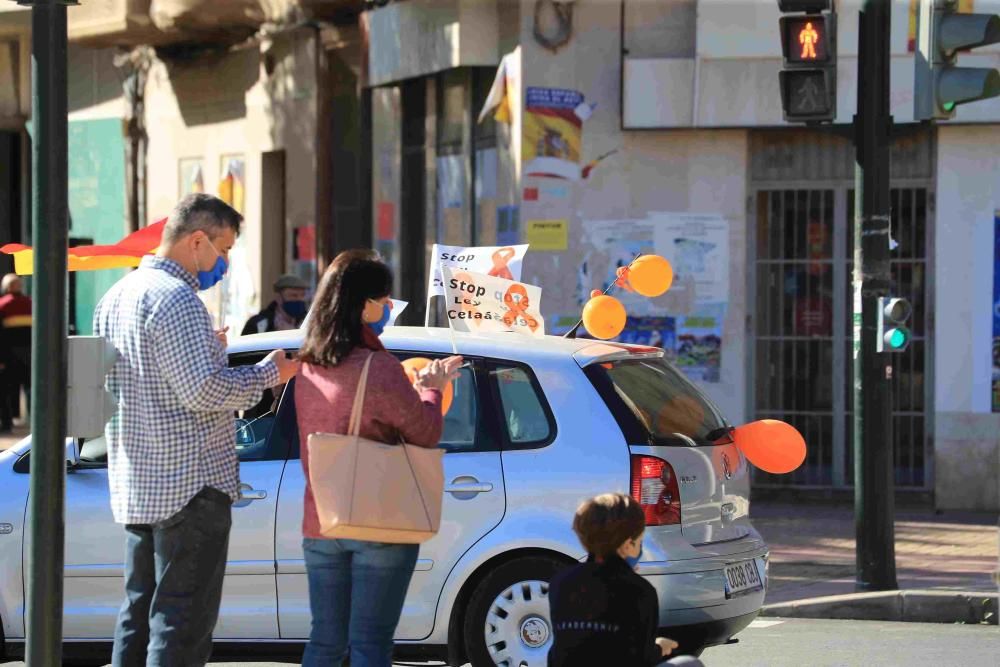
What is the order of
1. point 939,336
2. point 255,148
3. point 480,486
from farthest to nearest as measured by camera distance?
point 255,148, point 939,336, point 480,486

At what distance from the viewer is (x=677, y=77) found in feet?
49.4

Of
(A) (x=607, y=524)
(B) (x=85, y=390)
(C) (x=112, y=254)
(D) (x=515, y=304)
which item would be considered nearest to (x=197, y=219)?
(B) (x=85, y=390)

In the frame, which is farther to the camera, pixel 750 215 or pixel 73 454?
pixel 750 215

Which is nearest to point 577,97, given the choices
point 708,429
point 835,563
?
point 835,563

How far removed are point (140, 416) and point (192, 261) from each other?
1.83ft

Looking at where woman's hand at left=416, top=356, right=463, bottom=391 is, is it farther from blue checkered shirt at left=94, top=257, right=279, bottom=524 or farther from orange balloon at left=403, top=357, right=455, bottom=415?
blue checkered shirt at left=94, top=257, right=279, bottom=524

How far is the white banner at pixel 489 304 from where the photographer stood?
25.3 feet

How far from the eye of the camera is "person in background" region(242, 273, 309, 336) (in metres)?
13.3

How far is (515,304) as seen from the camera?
7859mm

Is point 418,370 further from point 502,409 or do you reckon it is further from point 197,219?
point 502,409

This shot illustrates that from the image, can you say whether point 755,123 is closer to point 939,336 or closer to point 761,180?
point 761,180

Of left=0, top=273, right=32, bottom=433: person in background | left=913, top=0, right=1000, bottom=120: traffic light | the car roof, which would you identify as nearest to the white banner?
the car roof

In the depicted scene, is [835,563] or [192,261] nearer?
[192,261]

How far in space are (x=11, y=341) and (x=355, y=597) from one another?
16377 millimetres
